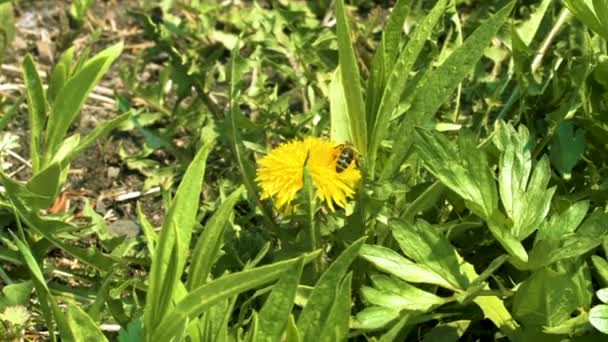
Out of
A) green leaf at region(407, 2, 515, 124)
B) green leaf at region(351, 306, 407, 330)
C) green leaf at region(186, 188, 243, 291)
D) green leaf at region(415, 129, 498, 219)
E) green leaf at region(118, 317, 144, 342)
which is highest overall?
green leaf at region(407, 2, 515, 124)

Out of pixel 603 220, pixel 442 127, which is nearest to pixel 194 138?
pixel 442 127

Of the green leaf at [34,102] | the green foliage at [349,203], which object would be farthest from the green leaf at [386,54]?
the green leaf at [34,102]

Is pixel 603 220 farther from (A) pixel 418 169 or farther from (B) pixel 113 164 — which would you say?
(B) pixel 113 164

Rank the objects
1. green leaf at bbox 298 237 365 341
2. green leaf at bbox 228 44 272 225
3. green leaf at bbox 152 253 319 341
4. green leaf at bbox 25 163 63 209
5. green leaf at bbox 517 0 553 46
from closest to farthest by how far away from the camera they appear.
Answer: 1. green leaf at bbox 152 253 319 341
2. green leaf at bbox 298 237 365 341
3. green leaf at bbox 25 163 63 209
4. green leaf at bbox 228 44 272 225
5. green leaf at bbox 517 0 553 46

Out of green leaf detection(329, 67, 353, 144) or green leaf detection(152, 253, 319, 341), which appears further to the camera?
green leaf detection(329, 67, 353, 144)

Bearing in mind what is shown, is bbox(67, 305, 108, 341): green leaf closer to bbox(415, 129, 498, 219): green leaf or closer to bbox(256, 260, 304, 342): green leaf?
bbox(256, 260, 304, 342): green leaf

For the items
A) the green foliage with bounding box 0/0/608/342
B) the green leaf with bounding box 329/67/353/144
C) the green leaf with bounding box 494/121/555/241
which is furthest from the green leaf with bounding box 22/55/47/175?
the green leaf with bounding box 494/121/555/241
